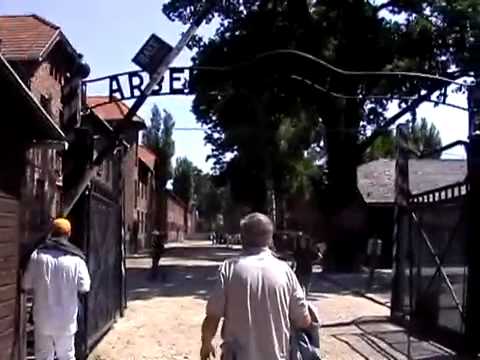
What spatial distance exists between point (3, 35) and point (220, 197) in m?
95.4

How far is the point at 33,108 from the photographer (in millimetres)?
9227

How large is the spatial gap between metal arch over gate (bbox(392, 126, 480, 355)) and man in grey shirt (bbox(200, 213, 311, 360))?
21.5ft

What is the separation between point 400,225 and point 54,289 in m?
9.70

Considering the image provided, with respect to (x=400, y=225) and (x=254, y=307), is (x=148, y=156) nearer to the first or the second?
(x=400, y=225)

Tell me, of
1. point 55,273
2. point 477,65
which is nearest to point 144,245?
point 477,65

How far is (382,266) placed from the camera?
40625mm

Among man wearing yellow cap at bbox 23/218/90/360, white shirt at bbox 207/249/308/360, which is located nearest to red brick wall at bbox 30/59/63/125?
man wearing yellow cap at bbox 23/218/90/360

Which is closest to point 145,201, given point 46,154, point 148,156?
point 148,156

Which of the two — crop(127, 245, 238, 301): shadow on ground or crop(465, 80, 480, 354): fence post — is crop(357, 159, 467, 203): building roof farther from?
crop(465, 80, 480, 354): fence post

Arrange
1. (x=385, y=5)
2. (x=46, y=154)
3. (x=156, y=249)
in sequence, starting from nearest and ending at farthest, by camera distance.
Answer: (x=46, y=154), (x=156, y=249), (x=385, y=5)

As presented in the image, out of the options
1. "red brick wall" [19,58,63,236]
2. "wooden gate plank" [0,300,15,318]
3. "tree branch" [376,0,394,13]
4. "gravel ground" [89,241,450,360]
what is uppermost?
"tree branch" [376,0,394,13]

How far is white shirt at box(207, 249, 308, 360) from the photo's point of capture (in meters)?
6.22

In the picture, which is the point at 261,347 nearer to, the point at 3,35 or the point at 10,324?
the point at 10,324

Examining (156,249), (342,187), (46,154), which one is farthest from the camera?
(342,187)
